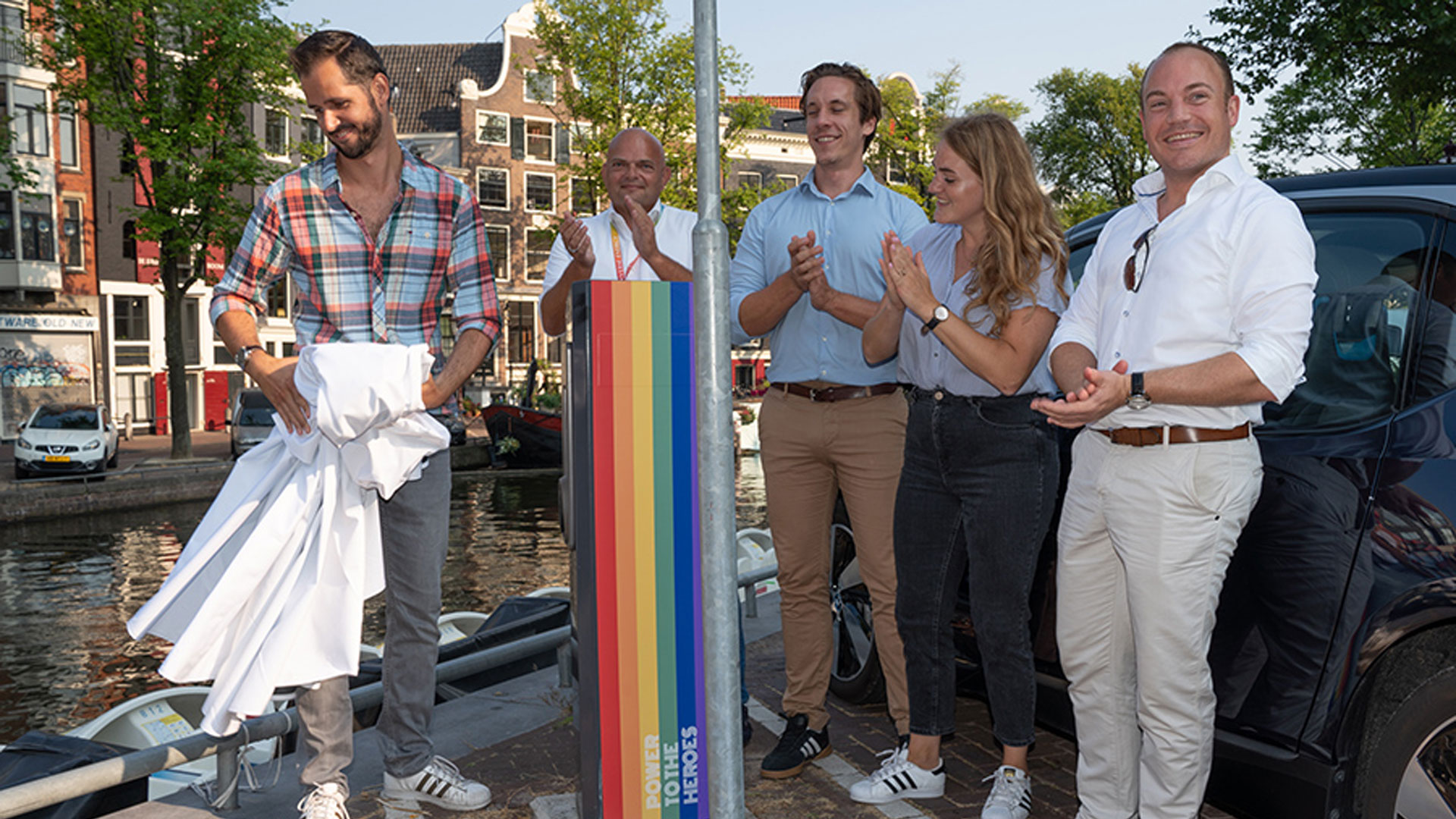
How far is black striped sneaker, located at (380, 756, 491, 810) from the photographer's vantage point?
3.60 m

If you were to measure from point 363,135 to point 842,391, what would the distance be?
1662mm

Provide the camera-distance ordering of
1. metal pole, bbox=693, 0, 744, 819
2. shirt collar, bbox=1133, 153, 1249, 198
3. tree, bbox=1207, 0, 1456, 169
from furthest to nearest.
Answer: tree, bbox=1207, 0, 1456, 169
shirt collar, bbox=1133, 153, 1249, 198
metal pole, bbox=693, 0, 744, 819

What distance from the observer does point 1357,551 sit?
2600 mm

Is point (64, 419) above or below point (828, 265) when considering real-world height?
below

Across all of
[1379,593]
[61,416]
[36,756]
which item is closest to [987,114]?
[1379,593]

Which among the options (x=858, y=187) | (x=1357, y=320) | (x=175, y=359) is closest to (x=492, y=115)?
(x=175, y=359)

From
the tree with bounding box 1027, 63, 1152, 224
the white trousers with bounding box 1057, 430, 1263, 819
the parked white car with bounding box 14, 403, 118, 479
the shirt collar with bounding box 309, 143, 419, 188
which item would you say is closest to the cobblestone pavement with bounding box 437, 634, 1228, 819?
the white trousers with bounding box 1057, 430, 1263, 819

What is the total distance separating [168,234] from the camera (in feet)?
88.0

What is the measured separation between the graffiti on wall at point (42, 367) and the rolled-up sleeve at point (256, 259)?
33571 millimetres

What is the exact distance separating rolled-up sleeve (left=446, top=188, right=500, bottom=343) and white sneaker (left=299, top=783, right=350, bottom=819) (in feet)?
4.47

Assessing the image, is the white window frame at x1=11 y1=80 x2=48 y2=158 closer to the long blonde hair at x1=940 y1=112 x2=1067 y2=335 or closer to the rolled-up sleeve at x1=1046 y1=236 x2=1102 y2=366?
the long blonde hair at x1=940 y1=112 x2=1067 y2=335

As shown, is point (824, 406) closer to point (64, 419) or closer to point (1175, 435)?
point (1175, 435)

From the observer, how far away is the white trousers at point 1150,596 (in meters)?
2.75

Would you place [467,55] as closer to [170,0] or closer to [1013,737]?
[170,0]
